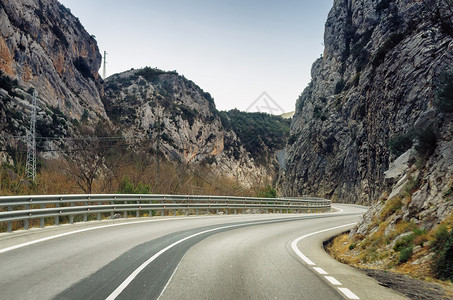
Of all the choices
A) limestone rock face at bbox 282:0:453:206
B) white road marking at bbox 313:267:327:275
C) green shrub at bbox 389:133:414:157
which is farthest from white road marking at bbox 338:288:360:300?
green shrub at bbox 389:133:414:157

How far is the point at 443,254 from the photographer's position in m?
6.24

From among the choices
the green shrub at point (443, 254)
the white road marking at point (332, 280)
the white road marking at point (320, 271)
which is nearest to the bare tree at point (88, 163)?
the white road marking at point (320, 271)

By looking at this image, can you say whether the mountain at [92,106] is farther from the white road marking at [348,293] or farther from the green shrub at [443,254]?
the white road marking at [348,293]

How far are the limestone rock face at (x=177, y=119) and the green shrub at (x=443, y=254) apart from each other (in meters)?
81.0

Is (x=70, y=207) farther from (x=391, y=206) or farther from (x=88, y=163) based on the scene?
(x=88, y=163)

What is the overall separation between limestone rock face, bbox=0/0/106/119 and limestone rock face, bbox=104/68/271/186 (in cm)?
938

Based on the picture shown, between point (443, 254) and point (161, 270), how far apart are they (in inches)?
214

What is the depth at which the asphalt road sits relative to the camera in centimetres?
448

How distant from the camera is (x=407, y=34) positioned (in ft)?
132

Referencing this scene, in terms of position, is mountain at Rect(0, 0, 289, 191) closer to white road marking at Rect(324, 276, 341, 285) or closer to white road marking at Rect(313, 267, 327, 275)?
white road marking at Rect(313, 267, 327, 275)

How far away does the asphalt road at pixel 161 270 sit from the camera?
4.48 m

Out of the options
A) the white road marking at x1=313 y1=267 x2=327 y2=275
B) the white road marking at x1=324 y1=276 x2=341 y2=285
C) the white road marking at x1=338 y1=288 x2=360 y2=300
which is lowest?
the white road marking at x1=313 y1=267 x2=327 y2=275

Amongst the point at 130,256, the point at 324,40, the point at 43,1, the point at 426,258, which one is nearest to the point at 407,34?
the point at 426,258

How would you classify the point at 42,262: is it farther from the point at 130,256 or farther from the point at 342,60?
the point at 342,60
